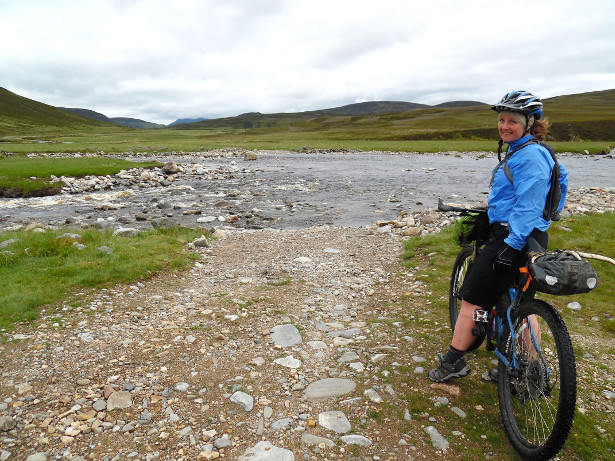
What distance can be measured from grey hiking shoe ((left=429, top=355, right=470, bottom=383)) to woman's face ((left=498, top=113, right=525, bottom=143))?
121 inches

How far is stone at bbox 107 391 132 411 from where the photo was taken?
16.2 feet

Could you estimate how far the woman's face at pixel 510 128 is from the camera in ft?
14.6

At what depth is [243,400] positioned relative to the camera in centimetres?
512

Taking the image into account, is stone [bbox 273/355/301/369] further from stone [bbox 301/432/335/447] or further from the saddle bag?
the saddle bag

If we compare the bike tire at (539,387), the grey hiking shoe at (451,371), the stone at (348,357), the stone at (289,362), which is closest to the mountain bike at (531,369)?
the bike tire at (539,387)

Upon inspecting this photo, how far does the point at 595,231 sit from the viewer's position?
12.9m

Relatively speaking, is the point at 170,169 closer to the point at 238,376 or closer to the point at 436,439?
the point at 238,376

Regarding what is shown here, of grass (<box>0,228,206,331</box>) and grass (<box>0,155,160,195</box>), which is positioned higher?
grass (<box>0,155,160,195</box>)

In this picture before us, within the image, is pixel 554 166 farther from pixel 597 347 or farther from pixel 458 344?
pixel 597 347

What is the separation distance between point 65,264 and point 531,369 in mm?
10321

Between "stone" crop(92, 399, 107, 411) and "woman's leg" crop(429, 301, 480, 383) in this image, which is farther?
"woman's leg" crop(429, 301, 480, 383)

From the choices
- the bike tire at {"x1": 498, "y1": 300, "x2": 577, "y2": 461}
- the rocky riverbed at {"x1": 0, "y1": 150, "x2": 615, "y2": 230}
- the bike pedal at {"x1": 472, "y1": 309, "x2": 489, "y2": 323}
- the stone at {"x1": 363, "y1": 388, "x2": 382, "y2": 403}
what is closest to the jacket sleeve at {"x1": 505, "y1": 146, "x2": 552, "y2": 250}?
the bike tire at {"x1": 498, "y1": 300, "x2": 577, "y2": 461}

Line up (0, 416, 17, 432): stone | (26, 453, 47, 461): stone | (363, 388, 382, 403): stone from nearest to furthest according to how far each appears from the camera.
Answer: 1. (26, 453, 47, 461): stone
2. (0, 416, 17, 432): stone
3. (363, 388, 382, 403): stone

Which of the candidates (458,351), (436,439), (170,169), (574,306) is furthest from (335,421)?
(170,169)
